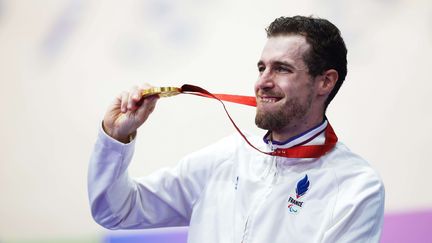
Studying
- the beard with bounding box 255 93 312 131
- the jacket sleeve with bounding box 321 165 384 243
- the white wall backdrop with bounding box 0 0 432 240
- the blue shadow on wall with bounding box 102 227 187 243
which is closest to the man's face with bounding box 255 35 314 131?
the beard with bounding box 255 93 312 131

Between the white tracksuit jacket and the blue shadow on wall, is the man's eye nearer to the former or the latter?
the white tracksuit jacket

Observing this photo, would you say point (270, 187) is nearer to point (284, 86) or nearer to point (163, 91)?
point (284, 86)

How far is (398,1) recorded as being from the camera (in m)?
2.78

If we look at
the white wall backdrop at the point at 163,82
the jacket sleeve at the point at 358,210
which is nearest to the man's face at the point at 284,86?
the jacket sleeve at the point at 358,210

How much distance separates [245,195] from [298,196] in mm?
163

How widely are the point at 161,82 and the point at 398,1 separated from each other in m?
1.03

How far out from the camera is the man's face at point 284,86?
193 centimetres

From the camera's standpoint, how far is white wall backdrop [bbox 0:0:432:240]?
273 centimetres

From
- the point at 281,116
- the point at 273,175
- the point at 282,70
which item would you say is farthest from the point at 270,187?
the point at 282,70

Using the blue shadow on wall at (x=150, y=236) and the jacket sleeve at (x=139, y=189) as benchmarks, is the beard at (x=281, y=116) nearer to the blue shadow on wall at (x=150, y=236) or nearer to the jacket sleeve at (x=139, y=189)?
the jacket sleeve at (x=139, y=189)

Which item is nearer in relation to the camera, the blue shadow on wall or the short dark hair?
the short dark hair

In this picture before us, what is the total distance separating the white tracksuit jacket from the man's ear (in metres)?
0.10

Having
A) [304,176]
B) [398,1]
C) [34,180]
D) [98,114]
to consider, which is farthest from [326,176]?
[34,180]

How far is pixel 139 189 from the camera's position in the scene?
6.72 ft
